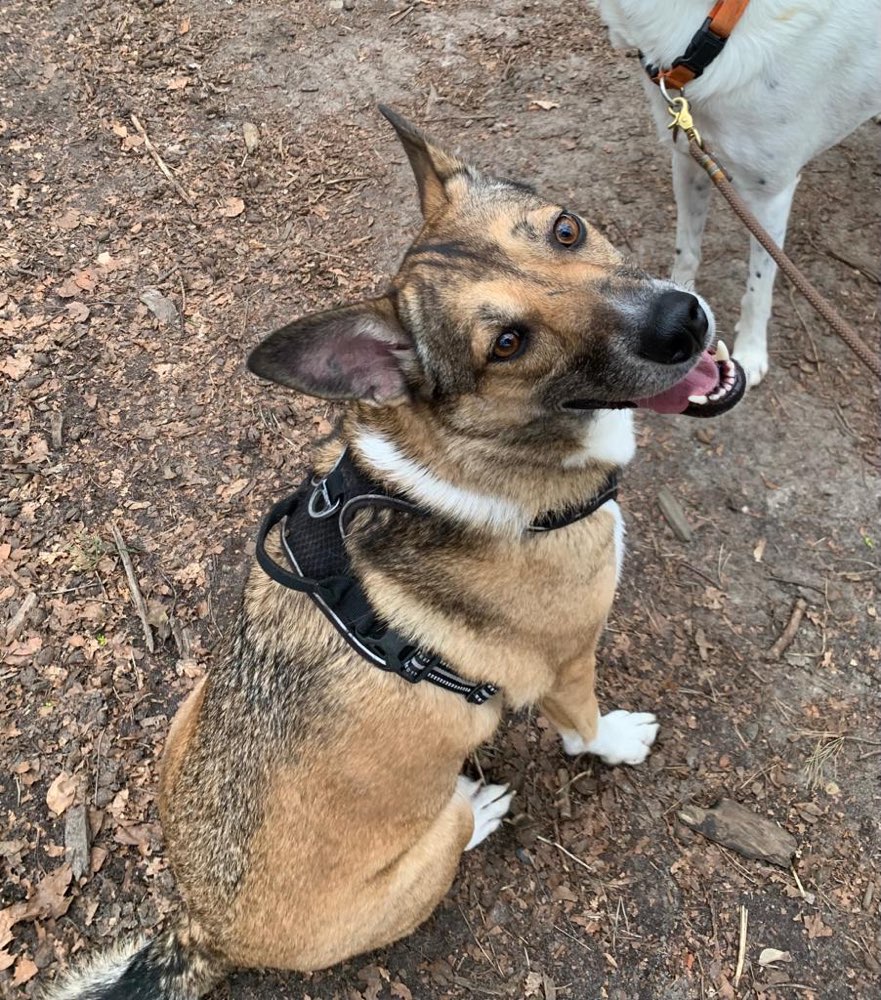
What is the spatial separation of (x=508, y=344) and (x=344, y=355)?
529 mm

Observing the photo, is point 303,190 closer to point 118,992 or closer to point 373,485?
point 373,485

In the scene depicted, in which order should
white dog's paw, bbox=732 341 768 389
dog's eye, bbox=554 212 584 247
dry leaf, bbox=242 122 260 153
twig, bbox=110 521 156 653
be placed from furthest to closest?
dry leaf, bbox=242 122 260 153 → white dog's paw, bbox=732 341 768 389 → twig, bbox=110 521 156 653 → dog's eye, bbox=554 212 584 247

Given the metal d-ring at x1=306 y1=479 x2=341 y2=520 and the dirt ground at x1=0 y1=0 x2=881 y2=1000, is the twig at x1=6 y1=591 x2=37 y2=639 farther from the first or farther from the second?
the metal d-ring at x1=306 y1=479 x2=341 y2=520

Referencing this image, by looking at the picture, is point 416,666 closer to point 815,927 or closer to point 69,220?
point 815,927

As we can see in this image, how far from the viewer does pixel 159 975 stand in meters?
2.75

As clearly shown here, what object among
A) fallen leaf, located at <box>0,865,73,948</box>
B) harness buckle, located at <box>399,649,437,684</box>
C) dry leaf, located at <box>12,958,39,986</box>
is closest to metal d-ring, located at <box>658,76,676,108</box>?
harness buckle, located at <box>399,649,437,684</box>

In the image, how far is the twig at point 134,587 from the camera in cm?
412

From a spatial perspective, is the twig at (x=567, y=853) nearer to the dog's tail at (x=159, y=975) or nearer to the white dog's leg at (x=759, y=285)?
the dog's tail at (x=159, y=975)

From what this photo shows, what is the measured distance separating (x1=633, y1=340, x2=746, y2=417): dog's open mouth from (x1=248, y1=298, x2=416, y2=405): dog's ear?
96 cm

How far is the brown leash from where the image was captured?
279 centimetres

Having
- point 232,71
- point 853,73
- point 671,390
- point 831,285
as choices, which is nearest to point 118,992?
point 671,390

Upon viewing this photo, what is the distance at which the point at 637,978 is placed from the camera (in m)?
3.24

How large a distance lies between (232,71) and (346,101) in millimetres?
1071

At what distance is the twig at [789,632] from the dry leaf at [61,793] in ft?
11.8
